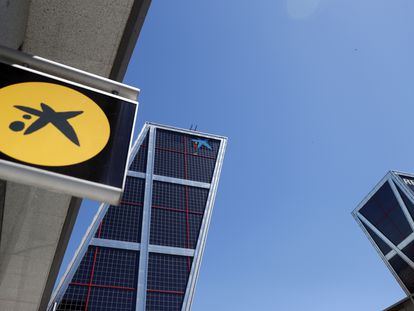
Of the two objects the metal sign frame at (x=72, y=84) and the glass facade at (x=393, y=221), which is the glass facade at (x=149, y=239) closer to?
the glass facade at (x=393, y=221)

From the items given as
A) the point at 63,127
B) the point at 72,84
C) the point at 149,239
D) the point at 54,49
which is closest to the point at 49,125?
the point at 63,127

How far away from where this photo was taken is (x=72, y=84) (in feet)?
7.55

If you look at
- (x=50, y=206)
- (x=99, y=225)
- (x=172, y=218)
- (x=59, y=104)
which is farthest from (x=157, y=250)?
(x=59, y=104)

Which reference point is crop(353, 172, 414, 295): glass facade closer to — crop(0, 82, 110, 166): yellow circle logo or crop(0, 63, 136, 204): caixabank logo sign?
crop(0, 63, 136, 204): caixabank logo sign

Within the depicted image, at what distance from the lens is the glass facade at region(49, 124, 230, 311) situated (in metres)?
42.5

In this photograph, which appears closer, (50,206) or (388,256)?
(50,206)

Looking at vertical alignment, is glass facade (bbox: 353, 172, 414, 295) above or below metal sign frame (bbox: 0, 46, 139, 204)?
above

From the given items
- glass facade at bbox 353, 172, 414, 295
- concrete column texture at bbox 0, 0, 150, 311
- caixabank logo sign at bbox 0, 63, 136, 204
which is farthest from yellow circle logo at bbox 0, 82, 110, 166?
glass facade at bbox 353, 172, 414, 295

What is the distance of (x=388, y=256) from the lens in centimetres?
4453

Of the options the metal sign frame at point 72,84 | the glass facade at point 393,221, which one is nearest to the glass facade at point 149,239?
the glass facade at point 393,221

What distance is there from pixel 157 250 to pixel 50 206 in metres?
43.5

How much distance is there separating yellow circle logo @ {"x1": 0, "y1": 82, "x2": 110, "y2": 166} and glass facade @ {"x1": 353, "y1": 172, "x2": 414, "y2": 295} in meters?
44.6

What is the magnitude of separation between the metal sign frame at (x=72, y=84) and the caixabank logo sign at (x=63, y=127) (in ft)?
0.08

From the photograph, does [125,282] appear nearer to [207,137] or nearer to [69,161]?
[207,137]
